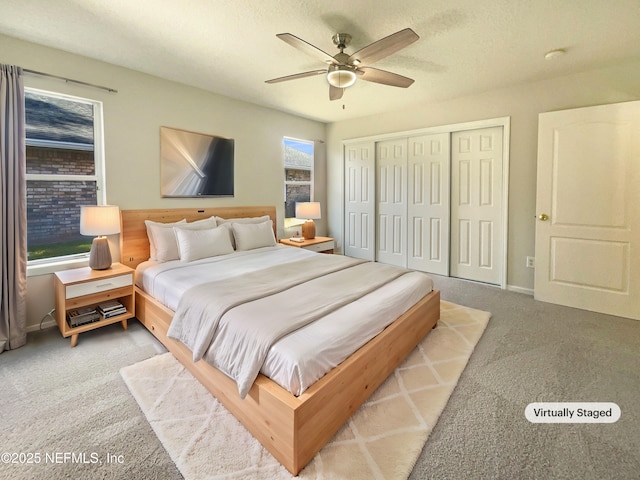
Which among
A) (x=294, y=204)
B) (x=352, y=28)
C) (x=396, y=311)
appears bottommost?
(x=396, y=311)

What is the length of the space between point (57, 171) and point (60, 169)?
0.03 metres

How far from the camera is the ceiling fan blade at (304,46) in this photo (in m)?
1.92

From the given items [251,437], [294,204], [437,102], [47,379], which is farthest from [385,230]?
[47,379]

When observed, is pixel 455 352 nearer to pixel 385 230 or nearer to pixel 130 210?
pixel 385 230

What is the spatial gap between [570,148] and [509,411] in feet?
9.38

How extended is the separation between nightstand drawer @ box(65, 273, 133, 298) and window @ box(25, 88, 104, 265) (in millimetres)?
680

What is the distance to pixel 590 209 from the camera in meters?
3.14

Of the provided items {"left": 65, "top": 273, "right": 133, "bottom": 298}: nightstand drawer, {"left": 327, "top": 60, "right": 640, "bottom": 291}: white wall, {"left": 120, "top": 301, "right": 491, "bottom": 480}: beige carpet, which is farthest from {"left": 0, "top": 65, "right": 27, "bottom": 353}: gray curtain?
{"left": 327, "top": 60, "right": 640, "bottom": 291}: white wall

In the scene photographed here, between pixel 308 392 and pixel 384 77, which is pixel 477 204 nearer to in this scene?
pixel 384 77

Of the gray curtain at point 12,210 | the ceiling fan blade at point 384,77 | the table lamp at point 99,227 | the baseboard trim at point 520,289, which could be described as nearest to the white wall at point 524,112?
the baseboard trim at point 520,289

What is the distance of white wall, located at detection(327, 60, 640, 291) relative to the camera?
3.10 m

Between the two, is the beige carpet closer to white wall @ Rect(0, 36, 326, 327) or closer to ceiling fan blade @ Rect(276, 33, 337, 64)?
white wall @ Rect(0, 36, 326, 327)

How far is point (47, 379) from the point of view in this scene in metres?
2.08

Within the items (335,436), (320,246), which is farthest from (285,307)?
(320,246)
